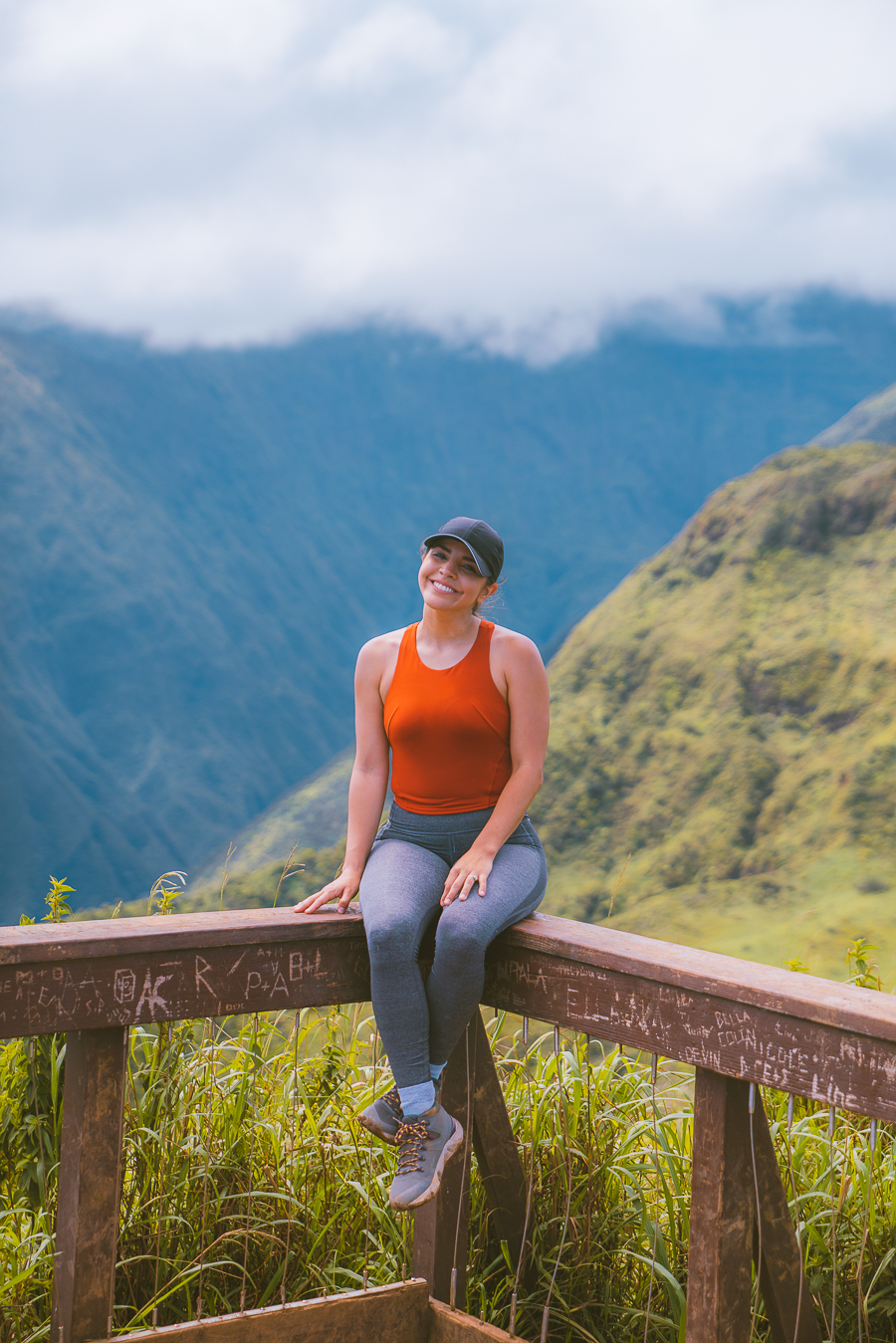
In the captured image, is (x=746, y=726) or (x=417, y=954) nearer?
(x=417, y=954)

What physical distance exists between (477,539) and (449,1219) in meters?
1.22

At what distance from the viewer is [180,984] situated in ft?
6.00

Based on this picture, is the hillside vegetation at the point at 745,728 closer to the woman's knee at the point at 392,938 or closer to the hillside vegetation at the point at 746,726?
the hillside vegetation at the point at 746,726

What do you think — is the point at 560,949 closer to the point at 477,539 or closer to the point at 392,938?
the point at 392,938

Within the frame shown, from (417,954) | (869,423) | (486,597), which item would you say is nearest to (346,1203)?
(417,954)

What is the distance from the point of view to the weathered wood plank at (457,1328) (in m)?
1.89

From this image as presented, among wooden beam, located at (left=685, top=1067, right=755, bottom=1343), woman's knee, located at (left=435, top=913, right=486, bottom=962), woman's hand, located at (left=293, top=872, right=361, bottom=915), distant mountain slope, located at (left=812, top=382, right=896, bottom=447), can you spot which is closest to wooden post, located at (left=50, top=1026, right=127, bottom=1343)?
woman's hand, located at (left=293, top=872, right=361, bottom=915)

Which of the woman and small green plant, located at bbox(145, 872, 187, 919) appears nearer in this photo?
the woman

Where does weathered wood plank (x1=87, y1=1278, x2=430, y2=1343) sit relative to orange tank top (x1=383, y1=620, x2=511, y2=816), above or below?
below

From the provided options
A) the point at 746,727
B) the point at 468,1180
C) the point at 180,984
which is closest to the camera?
the point at 180,984

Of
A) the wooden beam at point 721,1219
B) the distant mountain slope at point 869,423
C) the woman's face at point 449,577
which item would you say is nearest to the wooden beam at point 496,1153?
the wooden beam at point 721,1219

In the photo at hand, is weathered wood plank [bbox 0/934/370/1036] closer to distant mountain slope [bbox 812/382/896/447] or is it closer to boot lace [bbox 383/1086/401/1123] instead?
boot lace [bbox 383/1086/401/1123]

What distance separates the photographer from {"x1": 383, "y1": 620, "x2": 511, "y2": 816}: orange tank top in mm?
2084

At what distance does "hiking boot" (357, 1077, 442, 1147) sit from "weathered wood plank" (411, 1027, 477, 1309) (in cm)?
17
